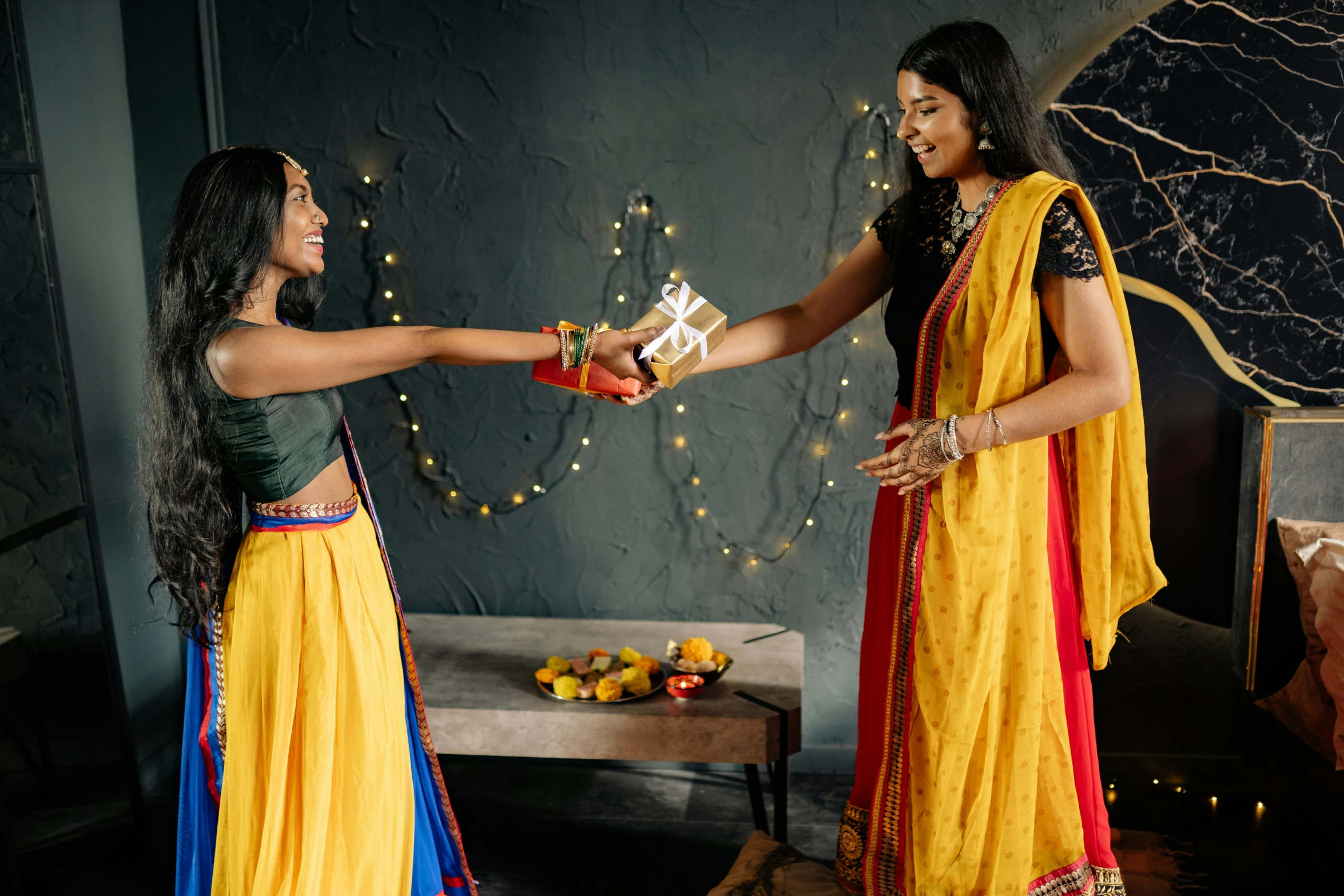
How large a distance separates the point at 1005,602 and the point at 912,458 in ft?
0.98

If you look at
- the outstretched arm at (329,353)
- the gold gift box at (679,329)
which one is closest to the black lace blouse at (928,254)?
the gold gift box at (679,329)

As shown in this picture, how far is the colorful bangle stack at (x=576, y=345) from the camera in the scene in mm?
1834

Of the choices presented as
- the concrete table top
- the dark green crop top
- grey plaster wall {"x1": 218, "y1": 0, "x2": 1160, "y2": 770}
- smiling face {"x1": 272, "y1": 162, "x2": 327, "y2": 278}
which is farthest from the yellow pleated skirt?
grey plaster wall {"x1": 218, "y1": 0, "x2": 1160, "y2": 770}

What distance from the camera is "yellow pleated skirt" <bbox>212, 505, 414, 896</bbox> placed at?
1690mm

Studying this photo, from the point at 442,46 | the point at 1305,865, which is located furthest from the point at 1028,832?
the point at 442,46

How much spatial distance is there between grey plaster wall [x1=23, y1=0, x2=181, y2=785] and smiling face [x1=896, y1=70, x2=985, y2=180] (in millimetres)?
2156

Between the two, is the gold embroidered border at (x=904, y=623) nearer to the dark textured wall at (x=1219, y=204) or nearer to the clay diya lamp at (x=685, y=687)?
the clay diya lamp at (x=685, y=687)

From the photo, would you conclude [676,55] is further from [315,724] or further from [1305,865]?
[1305,865]

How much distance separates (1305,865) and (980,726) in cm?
135

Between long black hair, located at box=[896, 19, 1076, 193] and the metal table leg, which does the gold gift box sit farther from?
the metal table leg

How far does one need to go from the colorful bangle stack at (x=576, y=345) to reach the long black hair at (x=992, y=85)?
29.6 inches

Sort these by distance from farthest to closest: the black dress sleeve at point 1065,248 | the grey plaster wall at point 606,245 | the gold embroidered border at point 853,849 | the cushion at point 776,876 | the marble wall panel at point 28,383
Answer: the grey plaster wall at point 606,245, the marble wall panel at point 28,383, the cushion at point 776,876, the gold embroidered border at point 853,849, the black dress sleeve at point 1065,248

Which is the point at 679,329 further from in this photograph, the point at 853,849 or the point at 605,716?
the point at 853,849

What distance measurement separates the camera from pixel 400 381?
2.90 meters
